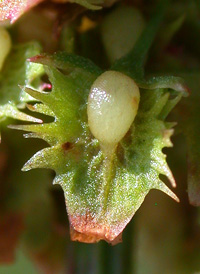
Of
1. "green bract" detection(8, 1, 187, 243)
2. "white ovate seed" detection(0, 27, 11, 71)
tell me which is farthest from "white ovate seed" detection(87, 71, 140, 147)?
"white ovate seed" detection(0, 27, 11, 71)

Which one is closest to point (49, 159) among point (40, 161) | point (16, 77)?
point (40, 161)

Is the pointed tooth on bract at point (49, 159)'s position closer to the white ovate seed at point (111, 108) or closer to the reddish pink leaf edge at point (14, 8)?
the white ovate seed at point (111, 108)

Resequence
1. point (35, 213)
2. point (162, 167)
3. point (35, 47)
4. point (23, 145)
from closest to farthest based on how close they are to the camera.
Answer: point (162, 167), point (35, 47), point (23, 145), point (35, 213)

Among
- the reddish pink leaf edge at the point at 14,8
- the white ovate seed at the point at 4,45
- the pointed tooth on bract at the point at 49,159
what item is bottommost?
the pointed tooth on bract at the point at 49,159

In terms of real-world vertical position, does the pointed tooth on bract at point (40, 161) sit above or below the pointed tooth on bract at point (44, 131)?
below

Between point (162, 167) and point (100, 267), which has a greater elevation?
point (162, 167)

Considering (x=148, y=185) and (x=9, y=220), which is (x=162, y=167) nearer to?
(x=148, y=185)

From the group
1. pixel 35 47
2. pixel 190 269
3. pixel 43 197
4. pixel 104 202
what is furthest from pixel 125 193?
pixel 190 269

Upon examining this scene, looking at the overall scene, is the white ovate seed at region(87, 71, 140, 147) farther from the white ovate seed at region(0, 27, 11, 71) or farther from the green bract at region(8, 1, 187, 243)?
the white ovate seed at region(0, 27, 11, 71)

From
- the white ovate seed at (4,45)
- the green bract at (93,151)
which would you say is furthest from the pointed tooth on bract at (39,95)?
the white ovate seed at (4,45)
